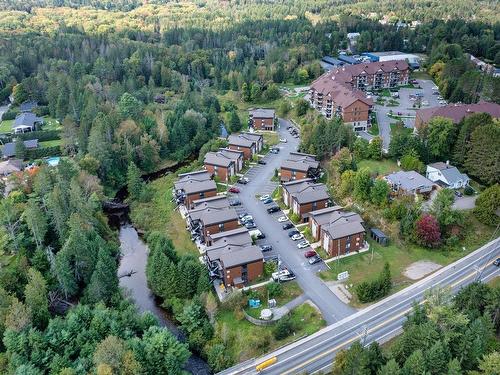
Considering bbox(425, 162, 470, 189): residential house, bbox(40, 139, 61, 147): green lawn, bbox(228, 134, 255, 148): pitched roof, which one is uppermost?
bbox(425, 162, 470, 189): residential house

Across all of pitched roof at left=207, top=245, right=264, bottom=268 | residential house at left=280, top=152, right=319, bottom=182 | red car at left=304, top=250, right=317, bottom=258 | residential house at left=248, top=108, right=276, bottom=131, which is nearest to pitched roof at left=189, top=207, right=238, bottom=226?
pitched roof at left=207, top=245, right=264, bottom=268

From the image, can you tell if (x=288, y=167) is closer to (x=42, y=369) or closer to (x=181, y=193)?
(x=181, y=193)

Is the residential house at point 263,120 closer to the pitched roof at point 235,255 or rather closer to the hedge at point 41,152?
the hedge at point 41,152

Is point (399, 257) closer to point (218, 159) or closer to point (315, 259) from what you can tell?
point (315, 259)

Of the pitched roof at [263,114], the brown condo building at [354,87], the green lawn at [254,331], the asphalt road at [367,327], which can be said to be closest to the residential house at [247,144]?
the pitched roof at [263,114]

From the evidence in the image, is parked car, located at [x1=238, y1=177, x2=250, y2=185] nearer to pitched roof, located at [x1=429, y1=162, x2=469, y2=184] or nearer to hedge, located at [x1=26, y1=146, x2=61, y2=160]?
pitched roof, located at [x1=429, y1=162, x2=469, y2=184]

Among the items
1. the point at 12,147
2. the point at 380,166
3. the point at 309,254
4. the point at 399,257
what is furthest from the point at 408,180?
the point at 12,147
